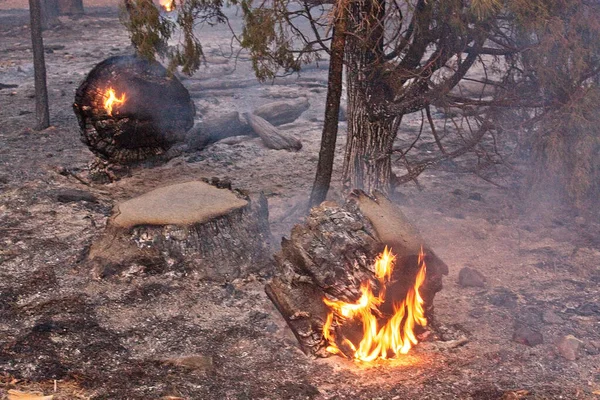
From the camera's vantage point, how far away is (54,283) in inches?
275

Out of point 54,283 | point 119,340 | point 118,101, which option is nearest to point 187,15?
point 118,101

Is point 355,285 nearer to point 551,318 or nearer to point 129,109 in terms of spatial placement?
point 551,318

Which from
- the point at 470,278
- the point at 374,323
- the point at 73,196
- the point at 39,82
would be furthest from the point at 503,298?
the point at 39,82

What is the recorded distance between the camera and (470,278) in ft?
24.1

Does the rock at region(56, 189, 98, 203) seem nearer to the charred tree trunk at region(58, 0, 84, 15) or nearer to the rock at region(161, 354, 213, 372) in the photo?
the rock at region(161, 354, 213, 372)

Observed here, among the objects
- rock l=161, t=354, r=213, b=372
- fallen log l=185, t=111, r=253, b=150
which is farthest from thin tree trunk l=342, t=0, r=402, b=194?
rock l=161, t=354, r=213, b=372

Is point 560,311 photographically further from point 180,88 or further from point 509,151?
point 180,88

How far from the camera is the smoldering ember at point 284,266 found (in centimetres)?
567

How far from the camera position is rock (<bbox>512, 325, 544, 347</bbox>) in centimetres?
616

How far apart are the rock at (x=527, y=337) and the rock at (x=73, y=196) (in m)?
5.72

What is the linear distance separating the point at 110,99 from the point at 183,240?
Result: 3.69 m

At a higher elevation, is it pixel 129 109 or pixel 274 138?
pixel 129 109

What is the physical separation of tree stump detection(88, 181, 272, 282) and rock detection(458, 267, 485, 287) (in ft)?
7.16

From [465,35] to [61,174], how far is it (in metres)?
6.15
